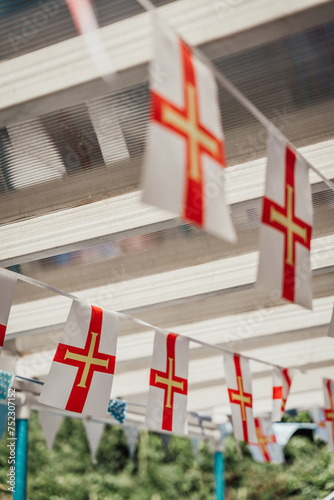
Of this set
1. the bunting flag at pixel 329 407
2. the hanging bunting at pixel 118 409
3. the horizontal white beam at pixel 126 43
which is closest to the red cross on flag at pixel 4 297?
the horizontal white beam at pixel 126 43

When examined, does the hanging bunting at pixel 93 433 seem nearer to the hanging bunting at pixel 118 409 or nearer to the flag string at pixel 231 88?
the hanging bunting at pixel 118 409

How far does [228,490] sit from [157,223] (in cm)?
1136

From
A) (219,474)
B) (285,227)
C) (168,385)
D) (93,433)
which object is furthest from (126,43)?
(219,474)

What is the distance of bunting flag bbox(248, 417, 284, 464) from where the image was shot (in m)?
8.61

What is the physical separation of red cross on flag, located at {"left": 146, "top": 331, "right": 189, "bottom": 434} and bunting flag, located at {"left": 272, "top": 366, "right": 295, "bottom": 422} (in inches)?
70.1

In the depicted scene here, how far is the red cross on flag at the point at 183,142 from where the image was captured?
187cm

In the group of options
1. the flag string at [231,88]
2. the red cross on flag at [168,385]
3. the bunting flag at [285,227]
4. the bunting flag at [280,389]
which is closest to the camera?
the flag string at [231,88]

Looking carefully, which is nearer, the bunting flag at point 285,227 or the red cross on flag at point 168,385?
the bunting flag at point 285,227

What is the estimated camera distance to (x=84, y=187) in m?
4.01

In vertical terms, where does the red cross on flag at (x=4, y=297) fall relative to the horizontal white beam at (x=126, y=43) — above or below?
→ below

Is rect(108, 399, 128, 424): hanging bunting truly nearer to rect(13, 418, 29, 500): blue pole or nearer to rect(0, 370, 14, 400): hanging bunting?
rect(13, 418, 29, 500): blue pole

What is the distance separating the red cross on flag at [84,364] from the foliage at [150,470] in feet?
32.6

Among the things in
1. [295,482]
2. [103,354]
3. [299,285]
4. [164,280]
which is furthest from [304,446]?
[299,285]

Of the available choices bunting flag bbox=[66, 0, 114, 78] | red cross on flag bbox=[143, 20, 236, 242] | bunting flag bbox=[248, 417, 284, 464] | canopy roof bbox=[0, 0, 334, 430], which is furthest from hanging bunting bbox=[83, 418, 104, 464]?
red cross on flag bbox=[143, 20, 236, 242]
